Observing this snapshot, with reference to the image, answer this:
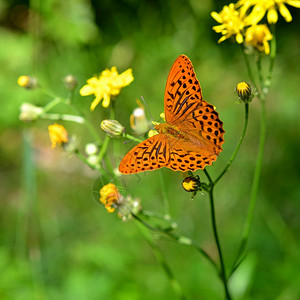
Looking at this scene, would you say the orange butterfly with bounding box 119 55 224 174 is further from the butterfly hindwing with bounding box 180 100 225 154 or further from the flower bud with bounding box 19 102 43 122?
the flower bud with bounding box 19 102 43 122

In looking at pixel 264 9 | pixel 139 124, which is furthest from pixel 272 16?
pixel 139 124

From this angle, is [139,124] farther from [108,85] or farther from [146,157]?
[146,157]

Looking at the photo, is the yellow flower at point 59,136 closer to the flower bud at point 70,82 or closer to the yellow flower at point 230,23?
the flower bud at point 70,82

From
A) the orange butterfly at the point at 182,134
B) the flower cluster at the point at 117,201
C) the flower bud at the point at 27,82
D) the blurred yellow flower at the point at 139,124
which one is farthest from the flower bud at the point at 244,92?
the flower bud at the point at 27,82

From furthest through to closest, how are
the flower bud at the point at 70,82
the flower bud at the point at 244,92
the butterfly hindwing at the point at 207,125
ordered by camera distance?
the flower bud at the point at 70,82 < the flower bud at the point at 244,92 < the butterfly hindwing at the point at 207,125

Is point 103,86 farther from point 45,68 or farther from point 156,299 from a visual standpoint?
point 45,68

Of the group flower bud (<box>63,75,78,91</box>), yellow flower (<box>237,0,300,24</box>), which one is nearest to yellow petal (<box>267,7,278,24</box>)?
yellow flower (<box>237,0,300,24</box>)
